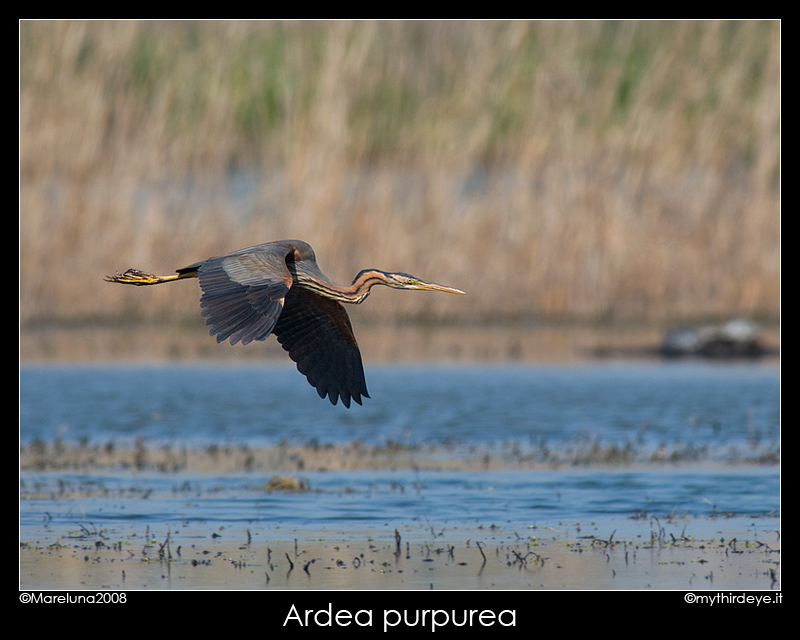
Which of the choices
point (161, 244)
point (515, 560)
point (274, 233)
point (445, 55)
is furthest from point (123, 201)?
point (515, 560)

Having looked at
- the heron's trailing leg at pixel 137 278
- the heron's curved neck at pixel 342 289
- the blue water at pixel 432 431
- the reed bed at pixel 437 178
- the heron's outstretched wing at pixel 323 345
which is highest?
the reed bed at pixel 437 178

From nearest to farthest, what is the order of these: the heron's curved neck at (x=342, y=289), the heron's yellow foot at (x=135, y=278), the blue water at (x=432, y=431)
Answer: the heron's curved neck at (x=342, y=289) → the heron's yellow foot at (x=135, y=278) → the blue water at (x=432, y=431)

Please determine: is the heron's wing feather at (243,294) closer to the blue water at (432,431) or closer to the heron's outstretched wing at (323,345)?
the heron's outstretched wing at (323,345)

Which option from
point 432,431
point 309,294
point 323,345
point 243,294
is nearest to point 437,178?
point 432,431

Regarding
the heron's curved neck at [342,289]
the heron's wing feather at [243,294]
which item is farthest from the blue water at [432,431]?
the heron's wing feather at [243,294]

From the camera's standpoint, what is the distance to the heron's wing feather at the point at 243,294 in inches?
222

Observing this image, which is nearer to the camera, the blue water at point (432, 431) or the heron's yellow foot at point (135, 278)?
the heron's yellow foot at point (135, 278)

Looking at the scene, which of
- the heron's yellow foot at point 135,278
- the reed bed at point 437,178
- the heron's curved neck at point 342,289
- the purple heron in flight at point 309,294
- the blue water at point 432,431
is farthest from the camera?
the reed bed at point 437,178

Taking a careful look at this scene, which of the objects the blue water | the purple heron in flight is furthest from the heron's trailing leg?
the blue water

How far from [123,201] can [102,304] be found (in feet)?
4.36

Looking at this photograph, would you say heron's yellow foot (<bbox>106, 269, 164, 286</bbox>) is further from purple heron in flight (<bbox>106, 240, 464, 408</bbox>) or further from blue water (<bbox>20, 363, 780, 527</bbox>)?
blue water (<bbox>20, 363, 780, 527</bbox>)

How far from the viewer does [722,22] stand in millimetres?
17219

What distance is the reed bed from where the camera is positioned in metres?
15.2

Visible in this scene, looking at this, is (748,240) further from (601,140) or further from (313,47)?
(313,47)
